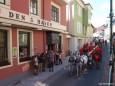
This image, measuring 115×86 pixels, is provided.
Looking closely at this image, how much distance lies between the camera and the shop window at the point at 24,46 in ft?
50.6

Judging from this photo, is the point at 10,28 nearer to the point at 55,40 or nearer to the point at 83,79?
the point at 83,79

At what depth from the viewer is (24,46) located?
16.1m

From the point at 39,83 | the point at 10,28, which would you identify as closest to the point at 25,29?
the point at 10,28

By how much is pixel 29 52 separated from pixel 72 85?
4985 mm

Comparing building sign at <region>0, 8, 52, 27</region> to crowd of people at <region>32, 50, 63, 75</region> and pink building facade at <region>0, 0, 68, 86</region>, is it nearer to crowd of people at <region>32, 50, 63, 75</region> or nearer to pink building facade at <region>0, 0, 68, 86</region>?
pink building facade at <region>0, 0, 68, 86</region>

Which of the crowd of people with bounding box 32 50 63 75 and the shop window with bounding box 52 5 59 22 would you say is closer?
the crowd of people with bounding box 32 50 63 75

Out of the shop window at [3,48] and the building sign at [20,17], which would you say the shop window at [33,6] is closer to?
the building sign at [20,17]

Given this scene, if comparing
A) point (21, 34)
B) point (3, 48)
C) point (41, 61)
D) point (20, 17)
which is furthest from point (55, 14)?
point (3, 48)

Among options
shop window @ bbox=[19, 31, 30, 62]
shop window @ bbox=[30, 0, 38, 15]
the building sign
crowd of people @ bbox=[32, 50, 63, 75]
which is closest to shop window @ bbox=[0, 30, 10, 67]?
the building sign

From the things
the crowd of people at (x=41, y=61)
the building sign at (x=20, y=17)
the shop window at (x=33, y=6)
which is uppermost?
the shop window at (x=33, y=6)

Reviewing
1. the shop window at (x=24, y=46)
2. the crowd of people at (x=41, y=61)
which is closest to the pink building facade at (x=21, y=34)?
the shop window at (x=24, y=46)

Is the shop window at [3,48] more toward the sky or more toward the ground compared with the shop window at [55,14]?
more toward the ground

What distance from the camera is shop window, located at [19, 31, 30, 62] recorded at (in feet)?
50.6

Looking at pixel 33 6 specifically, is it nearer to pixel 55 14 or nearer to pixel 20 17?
pixel 20 17
